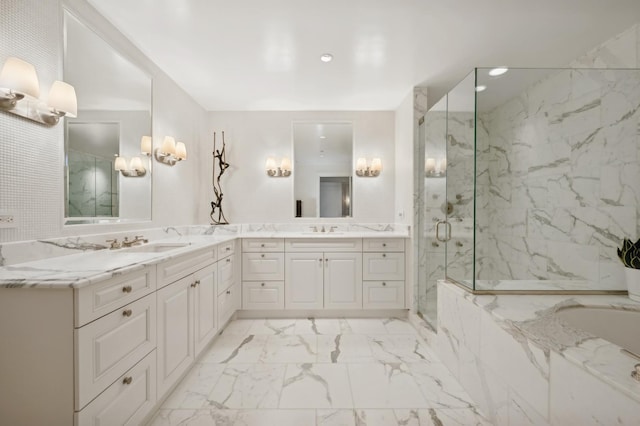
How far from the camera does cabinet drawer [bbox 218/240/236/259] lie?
2.47 metres

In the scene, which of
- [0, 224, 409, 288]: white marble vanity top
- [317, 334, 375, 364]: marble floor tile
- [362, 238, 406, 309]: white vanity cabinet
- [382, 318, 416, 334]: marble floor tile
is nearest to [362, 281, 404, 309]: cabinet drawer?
[362, 238, 406, 309]: white vanity cabinet

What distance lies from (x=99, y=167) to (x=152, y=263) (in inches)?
34.7

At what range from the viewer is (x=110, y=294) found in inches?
44.6

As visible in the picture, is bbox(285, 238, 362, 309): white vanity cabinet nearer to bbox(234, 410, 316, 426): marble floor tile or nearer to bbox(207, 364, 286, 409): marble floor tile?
bbox(207, 364, 286, 409): marble floor tile

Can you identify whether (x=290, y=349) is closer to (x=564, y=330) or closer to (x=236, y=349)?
(x=236, y=349)

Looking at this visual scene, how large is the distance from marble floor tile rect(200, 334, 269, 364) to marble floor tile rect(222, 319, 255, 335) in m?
0.09

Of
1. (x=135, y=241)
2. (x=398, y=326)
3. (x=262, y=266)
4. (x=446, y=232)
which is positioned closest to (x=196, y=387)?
(x=135, y=241)

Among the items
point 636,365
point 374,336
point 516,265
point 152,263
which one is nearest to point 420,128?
point 516,265

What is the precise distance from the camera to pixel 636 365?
2.96 feet

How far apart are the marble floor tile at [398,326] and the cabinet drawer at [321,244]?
0.81m

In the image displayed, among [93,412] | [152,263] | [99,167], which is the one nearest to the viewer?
[93,412]

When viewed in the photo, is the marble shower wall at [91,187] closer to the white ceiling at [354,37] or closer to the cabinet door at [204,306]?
the cabinet door at [204,306]

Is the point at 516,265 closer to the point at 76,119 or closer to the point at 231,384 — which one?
the point at 231,384

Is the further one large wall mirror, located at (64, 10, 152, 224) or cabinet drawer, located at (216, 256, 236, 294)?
cabinet drawer, located at (216, 256, 236, 294)
